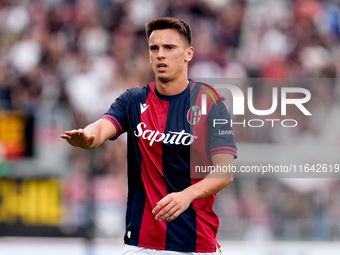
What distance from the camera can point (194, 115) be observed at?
4656 mm

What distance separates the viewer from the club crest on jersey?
15.2 ft

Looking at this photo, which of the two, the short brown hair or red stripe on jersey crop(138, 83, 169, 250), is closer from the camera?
red stripe on jersey crop(138, 83, 169, 250)

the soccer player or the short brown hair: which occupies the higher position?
the short brown hair

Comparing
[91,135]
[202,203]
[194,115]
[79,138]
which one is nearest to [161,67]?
[194,115]

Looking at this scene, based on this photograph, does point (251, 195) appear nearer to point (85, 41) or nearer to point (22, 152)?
point (22, 152)

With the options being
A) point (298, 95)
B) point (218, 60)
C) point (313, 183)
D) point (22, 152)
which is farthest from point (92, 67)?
point (313, 183)

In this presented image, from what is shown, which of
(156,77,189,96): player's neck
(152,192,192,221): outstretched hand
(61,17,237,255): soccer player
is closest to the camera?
(152,192,192,221): outstretched hand

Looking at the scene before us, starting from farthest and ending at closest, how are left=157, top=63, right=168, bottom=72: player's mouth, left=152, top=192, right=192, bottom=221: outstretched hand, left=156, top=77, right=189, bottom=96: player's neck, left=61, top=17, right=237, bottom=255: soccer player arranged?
left=156, top=77, right=189, bottom=96: player's neck
left=157, top=63, right=168, bottom=72: player's mouth
left=61, top=17, right=237, bottom=255: soccer player
left=152, top=192, right=192, bottom=221: outstretched hand

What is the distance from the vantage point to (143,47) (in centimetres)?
1164

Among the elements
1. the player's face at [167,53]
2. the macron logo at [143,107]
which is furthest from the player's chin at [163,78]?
the macron logo at [143,107]

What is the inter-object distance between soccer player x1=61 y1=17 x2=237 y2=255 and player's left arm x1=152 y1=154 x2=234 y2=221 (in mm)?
19

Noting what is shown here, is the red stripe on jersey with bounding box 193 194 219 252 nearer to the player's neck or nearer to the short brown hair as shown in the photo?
the player's neck

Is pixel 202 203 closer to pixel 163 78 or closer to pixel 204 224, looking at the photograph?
pixel 204 224

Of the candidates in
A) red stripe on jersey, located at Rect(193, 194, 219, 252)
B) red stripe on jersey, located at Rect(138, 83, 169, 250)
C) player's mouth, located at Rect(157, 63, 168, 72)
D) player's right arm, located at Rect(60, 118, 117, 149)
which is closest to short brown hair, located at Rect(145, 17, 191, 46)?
player's mouth, located at Rect(157, 63, 168, 72)
